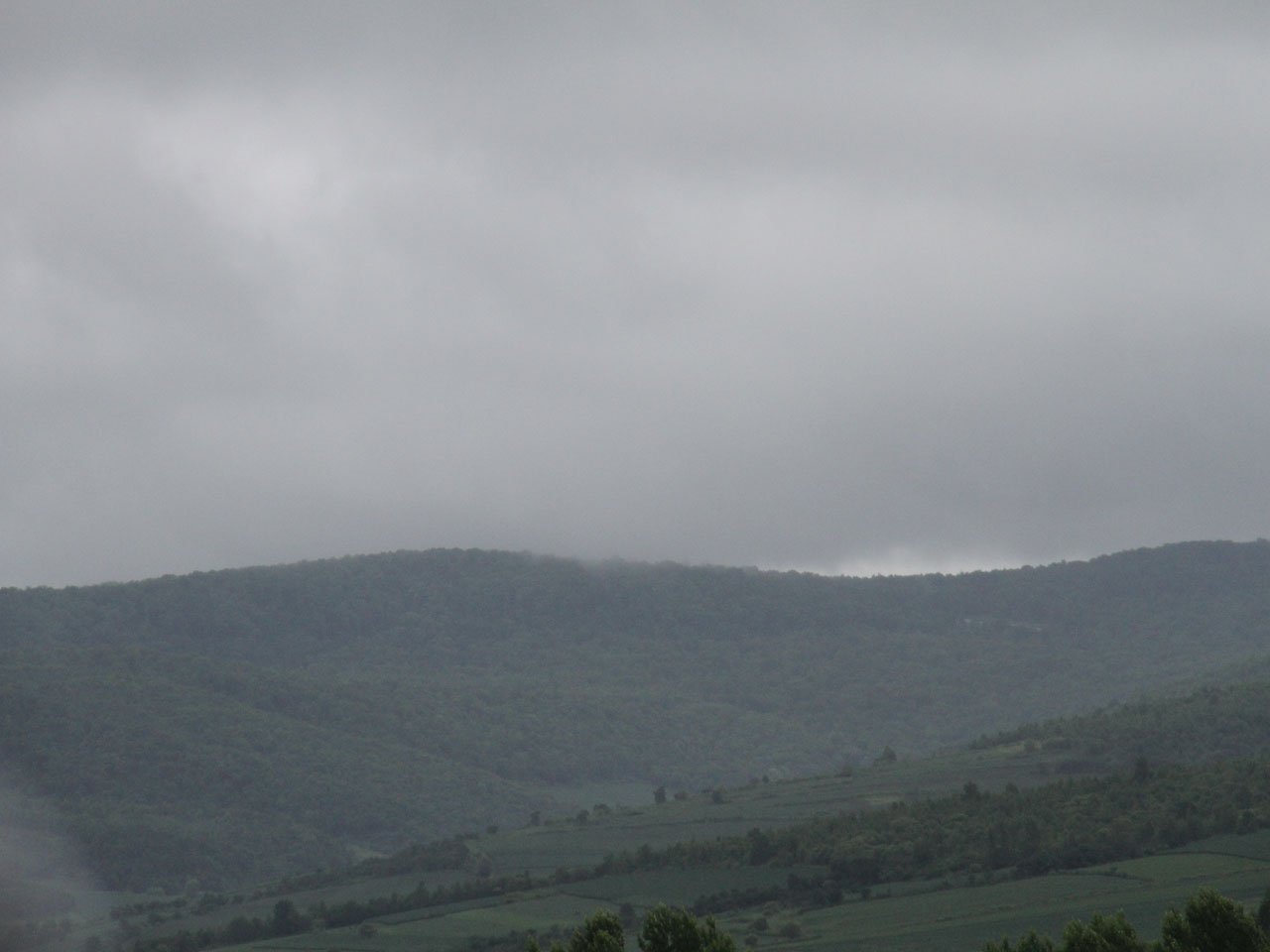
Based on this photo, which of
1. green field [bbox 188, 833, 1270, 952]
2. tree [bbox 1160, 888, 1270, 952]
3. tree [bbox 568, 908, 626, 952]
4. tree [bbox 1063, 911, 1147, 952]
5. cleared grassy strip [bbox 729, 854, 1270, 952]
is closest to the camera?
tree [bbox 568, 908, 626, 952]

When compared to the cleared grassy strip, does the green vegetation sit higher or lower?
higher

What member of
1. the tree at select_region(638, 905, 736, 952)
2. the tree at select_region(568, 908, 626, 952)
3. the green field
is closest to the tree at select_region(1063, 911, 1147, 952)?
the tree at select_region(638, 905, 736, 952)

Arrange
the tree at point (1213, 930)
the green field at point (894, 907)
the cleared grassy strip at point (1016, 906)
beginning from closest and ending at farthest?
the tree at point (1213, 930), the cleared grassy strip at point (1016, 906), the green field at point (894, 907)

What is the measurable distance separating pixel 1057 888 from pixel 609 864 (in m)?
46.2

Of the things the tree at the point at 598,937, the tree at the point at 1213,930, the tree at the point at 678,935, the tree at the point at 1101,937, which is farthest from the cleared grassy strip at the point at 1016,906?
the tree at the point at 598,937

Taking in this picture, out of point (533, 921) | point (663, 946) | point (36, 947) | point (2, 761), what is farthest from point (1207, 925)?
point (2, 761)

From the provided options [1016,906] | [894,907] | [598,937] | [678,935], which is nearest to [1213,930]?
[678,935]

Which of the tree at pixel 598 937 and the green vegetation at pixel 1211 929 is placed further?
the green vegetation at pixel 1211 929

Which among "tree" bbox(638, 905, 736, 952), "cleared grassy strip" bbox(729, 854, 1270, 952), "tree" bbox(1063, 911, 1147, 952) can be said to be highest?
"tree" bbox(638, 905, 736, 952)

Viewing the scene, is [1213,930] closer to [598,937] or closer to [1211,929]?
[1211,929]

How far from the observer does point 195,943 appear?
12962 centimetres

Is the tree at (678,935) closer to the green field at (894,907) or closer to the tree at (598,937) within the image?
the tree at (598,937)

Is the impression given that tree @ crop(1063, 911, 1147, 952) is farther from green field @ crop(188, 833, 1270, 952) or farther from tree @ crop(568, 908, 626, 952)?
green field @ crop(188, 833, 1270, 952)

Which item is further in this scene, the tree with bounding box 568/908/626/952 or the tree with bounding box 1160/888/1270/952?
the tree with bounding box 1160/888/1270/952
